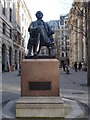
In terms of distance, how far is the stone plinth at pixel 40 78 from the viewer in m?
8.02

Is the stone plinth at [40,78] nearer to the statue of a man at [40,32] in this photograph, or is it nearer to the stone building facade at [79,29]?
the statue of a man at [40,32]

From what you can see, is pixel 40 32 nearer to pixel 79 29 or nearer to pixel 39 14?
pixel 39 14

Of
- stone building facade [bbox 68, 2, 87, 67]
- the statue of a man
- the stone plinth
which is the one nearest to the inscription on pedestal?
the stone plinth

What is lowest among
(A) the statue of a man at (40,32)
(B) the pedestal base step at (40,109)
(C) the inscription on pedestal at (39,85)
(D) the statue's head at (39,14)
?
(B) the pedestal base step at (40,109)

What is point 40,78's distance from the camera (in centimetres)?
805

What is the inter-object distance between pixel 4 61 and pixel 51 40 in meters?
28.4

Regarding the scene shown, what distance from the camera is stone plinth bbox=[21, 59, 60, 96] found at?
8016 mm

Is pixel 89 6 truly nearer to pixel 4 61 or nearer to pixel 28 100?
pixel 28 100

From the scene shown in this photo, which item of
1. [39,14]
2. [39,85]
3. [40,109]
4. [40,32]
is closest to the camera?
[40,109]

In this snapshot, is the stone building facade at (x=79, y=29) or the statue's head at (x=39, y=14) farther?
the stone building facade at (x=79, y=29)

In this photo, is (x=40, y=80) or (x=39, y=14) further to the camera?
(x=39, y=14)

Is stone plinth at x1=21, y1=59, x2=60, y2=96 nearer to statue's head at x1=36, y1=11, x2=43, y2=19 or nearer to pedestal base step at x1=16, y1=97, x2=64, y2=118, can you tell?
pedestal base step at x1=16, y1=97, x2=64, y2=118

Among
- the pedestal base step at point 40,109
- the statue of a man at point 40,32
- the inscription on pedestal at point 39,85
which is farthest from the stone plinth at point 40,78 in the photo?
the statue of a man at point 40,32

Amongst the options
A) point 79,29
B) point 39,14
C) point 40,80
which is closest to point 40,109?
point 40,80
